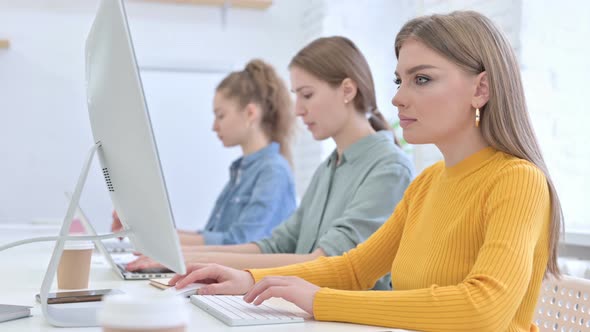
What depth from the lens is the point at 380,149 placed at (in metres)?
1.95

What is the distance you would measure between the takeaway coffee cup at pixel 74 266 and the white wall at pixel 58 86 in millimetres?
2460

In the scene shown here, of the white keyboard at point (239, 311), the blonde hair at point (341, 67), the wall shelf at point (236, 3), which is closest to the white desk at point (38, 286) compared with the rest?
the white keyboard at point (239, 311)

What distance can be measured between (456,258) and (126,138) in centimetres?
60

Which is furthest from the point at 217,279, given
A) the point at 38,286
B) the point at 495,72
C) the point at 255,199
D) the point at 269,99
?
the point at 269,99

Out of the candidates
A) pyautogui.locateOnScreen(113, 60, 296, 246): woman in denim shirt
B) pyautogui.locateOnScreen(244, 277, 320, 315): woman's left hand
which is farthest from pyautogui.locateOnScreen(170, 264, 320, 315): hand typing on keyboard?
pyautogui.locateOnScreen(113, 60, 296, 246): woman in denim shirt

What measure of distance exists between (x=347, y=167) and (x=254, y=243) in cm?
40

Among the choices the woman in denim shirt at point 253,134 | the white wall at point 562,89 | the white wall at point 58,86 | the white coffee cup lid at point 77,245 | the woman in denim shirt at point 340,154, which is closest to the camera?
the white coffee cup lid at point 77,245

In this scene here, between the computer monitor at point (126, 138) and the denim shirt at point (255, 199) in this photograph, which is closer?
the computer monitor at point (126, 138)

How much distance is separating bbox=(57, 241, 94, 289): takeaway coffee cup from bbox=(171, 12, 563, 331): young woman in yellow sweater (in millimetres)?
190

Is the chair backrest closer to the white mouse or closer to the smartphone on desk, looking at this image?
the white mouse

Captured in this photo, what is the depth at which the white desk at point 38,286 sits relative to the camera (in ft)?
3.47

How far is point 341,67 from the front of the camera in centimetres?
207

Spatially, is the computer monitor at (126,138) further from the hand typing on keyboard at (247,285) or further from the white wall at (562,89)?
the white wall at (562,89)

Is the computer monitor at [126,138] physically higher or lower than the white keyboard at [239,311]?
higher
